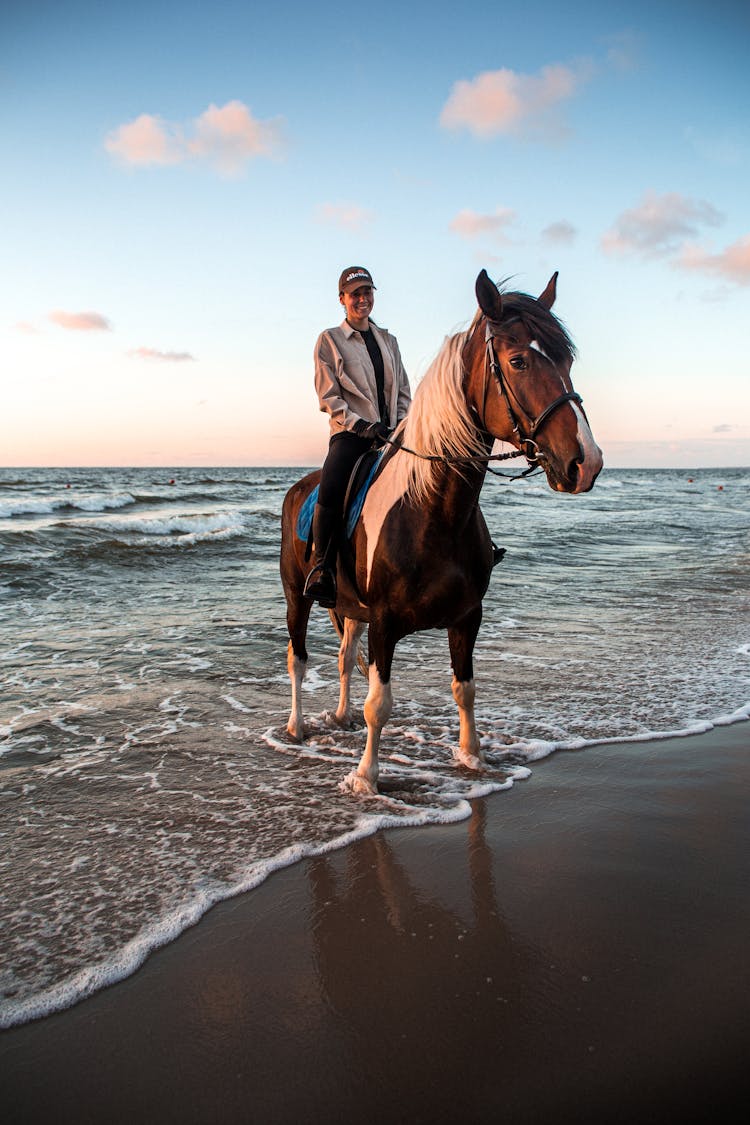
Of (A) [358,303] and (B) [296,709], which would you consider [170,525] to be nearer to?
(B) [296,709]

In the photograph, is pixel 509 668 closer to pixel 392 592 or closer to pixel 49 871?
pixel 392 592

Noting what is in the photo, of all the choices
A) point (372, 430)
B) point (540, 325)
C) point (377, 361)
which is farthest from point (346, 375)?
point (540, 325)

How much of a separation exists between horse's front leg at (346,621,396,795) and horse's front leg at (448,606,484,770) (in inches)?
16.8

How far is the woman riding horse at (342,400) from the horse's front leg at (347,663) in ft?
2.51

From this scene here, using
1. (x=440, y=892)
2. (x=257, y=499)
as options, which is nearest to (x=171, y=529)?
(x=257, y=499)

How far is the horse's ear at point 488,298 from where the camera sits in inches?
115

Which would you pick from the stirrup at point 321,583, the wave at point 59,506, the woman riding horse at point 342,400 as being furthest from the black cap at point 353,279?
the wave at point 59,506

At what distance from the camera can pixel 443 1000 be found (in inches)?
82.8

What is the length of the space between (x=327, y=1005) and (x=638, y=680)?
4459 millimetres

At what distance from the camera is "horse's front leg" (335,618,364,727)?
16.5ft

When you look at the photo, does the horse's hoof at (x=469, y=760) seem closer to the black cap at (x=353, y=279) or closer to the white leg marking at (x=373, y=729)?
the white leg marking at (x=373, y=729)

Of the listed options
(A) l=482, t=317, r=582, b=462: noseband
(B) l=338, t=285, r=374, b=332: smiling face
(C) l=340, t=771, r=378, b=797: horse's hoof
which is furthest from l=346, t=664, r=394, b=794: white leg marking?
(B) l=338, t=285, r=374, b=332: smiling face

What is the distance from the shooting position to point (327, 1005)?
2117mm

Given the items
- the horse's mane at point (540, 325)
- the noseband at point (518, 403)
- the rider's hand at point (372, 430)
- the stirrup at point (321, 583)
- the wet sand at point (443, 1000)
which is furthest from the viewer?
the stirrup at point (321, 583)
